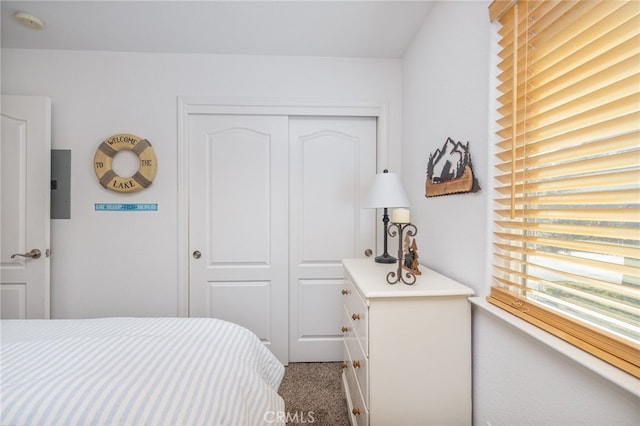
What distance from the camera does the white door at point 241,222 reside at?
79.5 inches

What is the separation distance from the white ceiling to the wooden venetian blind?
89cm

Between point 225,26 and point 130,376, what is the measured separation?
1.95m

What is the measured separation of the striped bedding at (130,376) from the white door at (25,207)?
0.96 meters

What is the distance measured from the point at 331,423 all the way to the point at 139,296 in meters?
1.66

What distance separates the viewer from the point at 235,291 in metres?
2.04

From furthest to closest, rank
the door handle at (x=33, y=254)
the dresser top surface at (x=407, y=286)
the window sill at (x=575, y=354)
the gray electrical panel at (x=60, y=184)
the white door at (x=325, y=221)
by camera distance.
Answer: the white door at (x=325, y=221)
the gray electrical panel at (x=60, y=184)
the door handle at (x=33, y=254)
the dresser top surface at (x=407, y=286)
the window sill at (x=575, y=354)

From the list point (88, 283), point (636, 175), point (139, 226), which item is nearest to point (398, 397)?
point (636, 175)

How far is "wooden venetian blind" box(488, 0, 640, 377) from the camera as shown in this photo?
0.59 m

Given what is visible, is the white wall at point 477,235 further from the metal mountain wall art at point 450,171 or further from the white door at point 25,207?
the white door at point 25,207

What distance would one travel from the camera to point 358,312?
119 cm

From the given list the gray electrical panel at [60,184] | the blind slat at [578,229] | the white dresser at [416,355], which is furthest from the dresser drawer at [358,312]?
the gray electrical panel at [60,184]

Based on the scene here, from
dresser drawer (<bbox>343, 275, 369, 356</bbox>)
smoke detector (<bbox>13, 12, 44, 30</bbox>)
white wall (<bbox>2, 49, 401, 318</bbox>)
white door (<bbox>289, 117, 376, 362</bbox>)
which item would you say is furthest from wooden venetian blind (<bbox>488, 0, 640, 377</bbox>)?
smoke detector (<bbox>13, 12, 44, 30</bbox>)

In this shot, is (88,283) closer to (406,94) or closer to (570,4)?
(406,94)

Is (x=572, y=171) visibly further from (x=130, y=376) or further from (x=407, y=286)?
(x=130, y=376)
